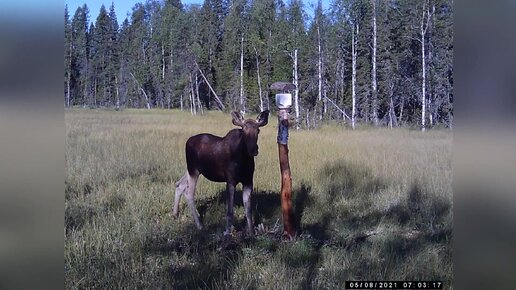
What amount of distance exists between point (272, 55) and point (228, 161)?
31.3 inches

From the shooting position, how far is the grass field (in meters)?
3.37

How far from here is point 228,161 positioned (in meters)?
3.52

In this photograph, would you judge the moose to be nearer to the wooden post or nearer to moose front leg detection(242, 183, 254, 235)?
A: moose front leg detection(242, 183, 254, 235)

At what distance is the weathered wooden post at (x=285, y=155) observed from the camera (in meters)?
3.49

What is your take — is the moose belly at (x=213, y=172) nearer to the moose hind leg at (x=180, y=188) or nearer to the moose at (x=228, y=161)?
the moose at (x=228, y=161)

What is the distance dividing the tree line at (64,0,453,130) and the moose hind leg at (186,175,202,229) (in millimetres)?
470

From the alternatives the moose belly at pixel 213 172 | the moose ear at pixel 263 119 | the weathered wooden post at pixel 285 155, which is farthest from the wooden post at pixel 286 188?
the moose belly at pixel 213 172

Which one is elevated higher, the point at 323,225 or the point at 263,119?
the point at 263,119

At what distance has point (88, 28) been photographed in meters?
3.57

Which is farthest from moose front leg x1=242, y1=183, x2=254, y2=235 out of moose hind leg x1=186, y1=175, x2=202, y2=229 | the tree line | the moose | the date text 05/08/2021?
the date text 05/08/2021

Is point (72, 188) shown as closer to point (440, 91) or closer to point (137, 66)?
point (137, 66)

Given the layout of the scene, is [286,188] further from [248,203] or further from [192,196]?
[192,196]

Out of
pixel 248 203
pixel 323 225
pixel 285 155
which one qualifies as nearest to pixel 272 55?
pixel 285 155
